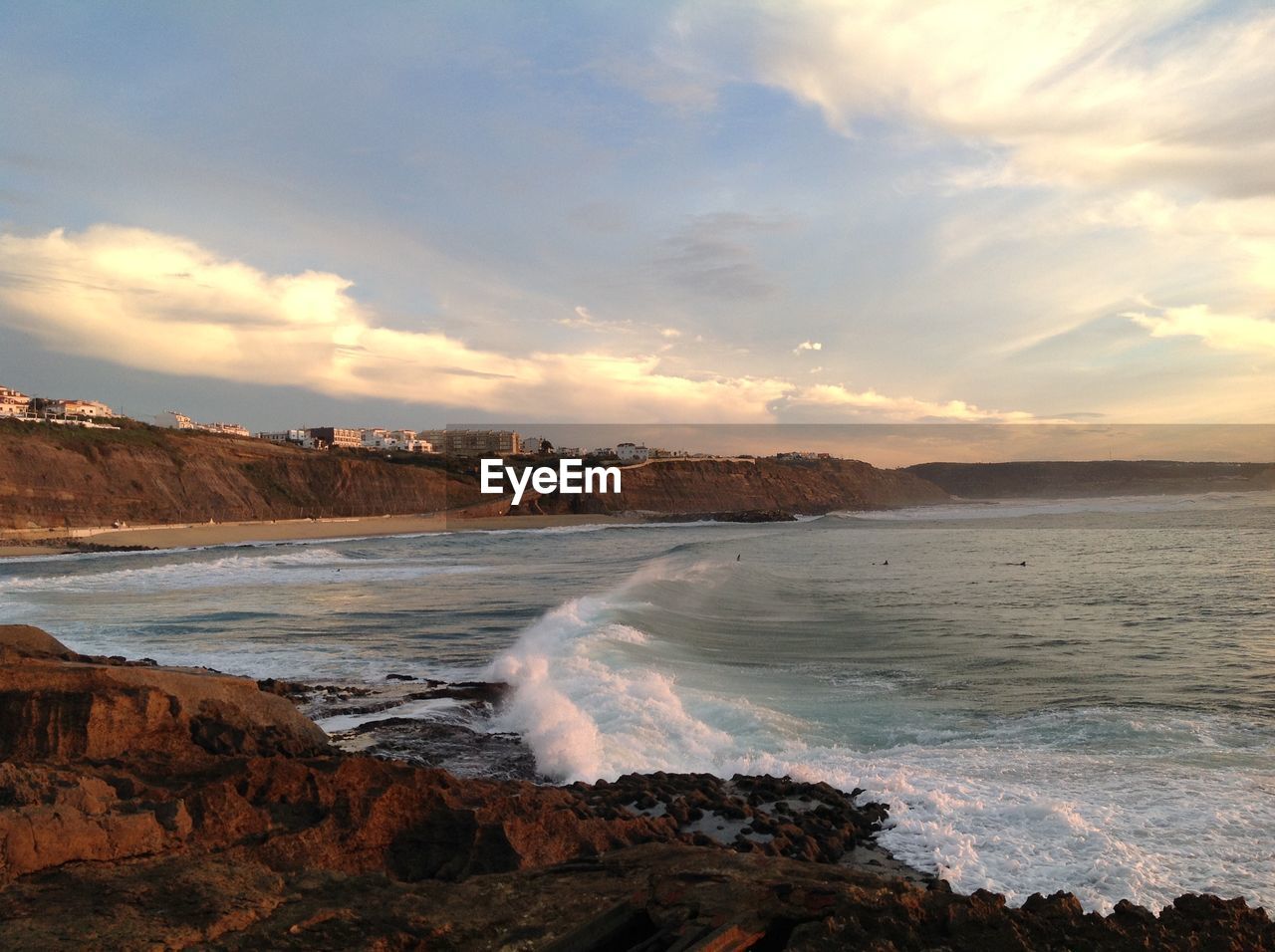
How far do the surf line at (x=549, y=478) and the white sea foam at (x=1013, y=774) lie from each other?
81.7m

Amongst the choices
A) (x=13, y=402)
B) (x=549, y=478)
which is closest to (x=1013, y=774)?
(x=549, y=478)

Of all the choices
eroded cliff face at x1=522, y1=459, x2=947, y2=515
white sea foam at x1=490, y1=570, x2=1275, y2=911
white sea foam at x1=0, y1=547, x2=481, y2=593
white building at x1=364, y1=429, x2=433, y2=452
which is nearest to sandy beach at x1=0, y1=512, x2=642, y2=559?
white sea foam at x1=0, y1=547, x2=481, y2=593

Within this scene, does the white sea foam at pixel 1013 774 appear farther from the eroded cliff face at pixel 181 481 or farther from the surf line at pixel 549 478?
the surf line at pixel 549 478

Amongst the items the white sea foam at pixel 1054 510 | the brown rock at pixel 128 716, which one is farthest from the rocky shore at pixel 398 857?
the white sea foam at pixel 1054 510

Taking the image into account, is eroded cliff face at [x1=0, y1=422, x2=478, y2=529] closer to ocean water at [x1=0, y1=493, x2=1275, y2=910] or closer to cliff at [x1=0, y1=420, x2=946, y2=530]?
cliff at [x1=0, y1=420, x2=946, y2=530]

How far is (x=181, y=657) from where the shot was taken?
46.6ft

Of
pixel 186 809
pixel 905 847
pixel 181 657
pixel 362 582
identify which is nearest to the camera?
pixel 186 809

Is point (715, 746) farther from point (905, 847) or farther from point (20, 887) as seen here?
point (20, 887)

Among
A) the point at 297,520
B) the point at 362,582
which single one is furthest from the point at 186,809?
the point at 297,520

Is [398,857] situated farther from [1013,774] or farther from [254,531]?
[254,531]

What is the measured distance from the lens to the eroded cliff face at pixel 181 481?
50750 mm

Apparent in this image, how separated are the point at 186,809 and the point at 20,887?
107cm

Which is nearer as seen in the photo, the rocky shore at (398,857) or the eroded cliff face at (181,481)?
the rocky shore at (398,857)

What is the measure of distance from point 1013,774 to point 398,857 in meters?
5.65
